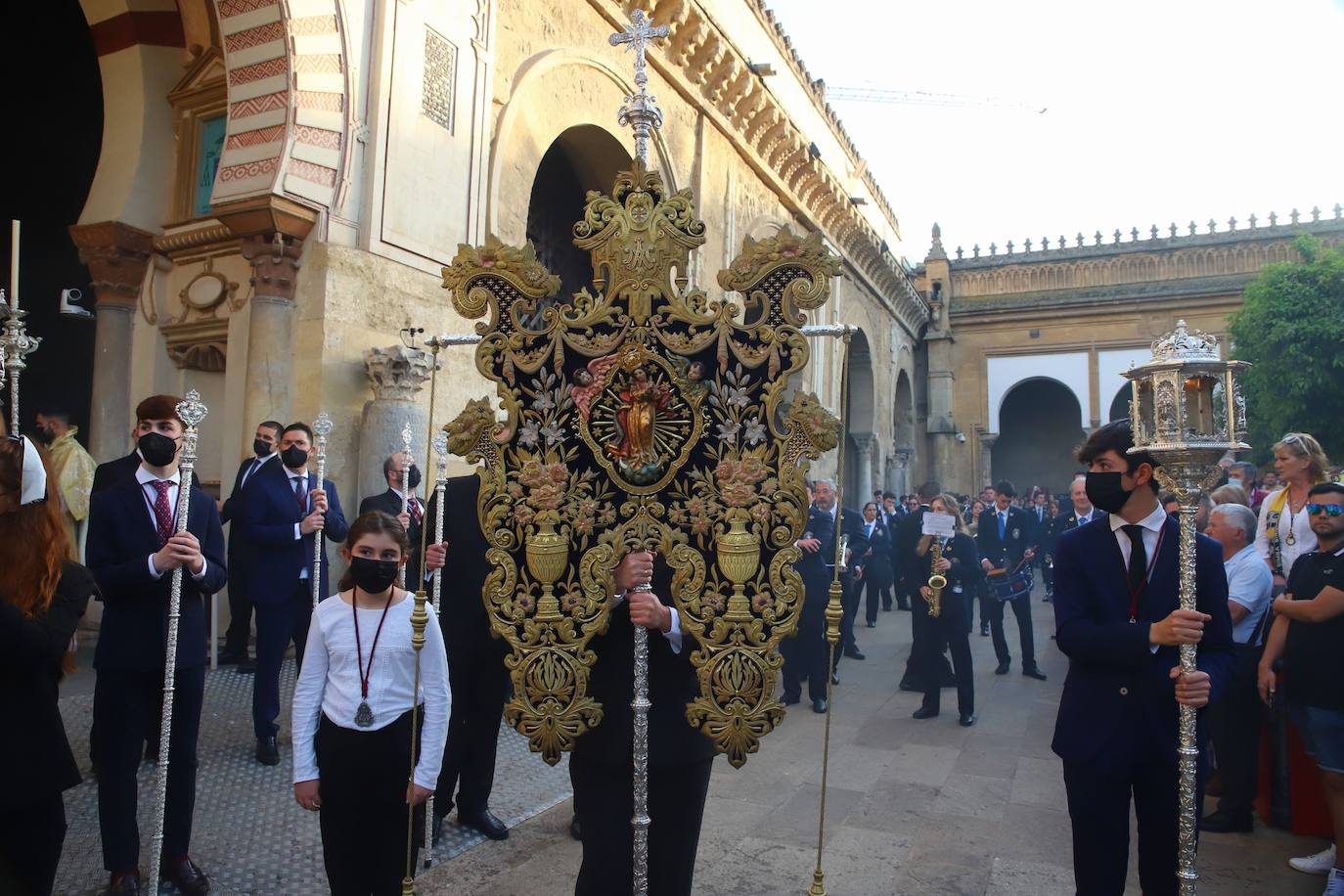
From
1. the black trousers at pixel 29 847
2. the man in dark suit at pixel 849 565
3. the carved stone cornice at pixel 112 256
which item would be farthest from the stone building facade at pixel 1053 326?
the black trousers at pixel 29 847

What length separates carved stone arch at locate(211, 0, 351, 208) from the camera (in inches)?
259

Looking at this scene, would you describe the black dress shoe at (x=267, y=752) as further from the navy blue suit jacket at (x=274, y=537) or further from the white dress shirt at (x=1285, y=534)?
the white dress shirt at (x=1285, y=534)

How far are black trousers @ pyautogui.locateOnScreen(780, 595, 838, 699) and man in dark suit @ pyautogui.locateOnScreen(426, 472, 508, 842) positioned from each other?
11.0 feet

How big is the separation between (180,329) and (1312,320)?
20.7m

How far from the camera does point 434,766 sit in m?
2.68

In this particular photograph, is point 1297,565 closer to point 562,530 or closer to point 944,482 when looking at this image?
point 562,530

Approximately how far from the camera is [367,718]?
2.64 meters

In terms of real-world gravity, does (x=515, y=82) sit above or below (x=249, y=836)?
above

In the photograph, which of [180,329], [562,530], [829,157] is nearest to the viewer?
[562,530]

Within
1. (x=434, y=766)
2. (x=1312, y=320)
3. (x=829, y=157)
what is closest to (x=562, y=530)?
(x=434, y=766)

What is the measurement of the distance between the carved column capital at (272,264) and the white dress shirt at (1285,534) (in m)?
6.88

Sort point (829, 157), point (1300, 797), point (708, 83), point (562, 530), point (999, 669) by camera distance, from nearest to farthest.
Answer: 1. point (562, 530)
2. point (1300, 797)
3. point (999, 669)
4. point (708, 83)
5. point (829, 157)

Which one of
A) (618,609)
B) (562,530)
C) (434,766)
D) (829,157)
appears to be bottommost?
(434,766)

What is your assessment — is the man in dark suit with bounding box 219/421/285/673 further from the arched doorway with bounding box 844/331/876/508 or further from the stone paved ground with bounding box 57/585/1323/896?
the arched doorway with bounding box 844/331/876/508
